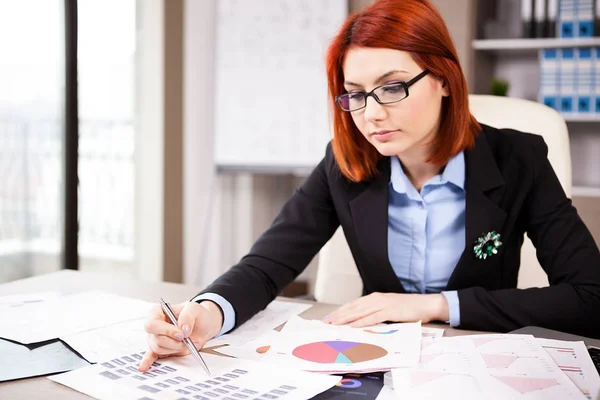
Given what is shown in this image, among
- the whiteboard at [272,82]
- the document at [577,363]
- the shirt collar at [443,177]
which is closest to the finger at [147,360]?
the document at [577,363]

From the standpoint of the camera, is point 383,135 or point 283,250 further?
point 283,250

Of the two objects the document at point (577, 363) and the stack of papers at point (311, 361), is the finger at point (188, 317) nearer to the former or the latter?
the stack of papers at point (311, 361)

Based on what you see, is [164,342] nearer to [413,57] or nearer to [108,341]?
[108,341]

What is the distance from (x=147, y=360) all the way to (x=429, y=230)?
68cm

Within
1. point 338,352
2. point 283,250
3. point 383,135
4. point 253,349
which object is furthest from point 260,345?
point 383,135

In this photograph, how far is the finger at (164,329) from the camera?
0.84 metres

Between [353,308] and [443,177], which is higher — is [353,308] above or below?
below

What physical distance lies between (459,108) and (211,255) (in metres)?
2.54

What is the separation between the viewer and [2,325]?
99 cm

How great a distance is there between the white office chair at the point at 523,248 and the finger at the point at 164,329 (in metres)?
0.64

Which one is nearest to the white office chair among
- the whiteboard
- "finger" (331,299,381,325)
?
"finger" (331,299,381,325)

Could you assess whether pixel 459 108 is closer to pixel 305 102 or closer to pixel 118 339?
pixel 118 339

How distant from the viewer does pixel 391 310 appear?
102 cm

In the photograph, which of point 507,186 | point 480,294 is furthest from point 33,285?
point 507,186
